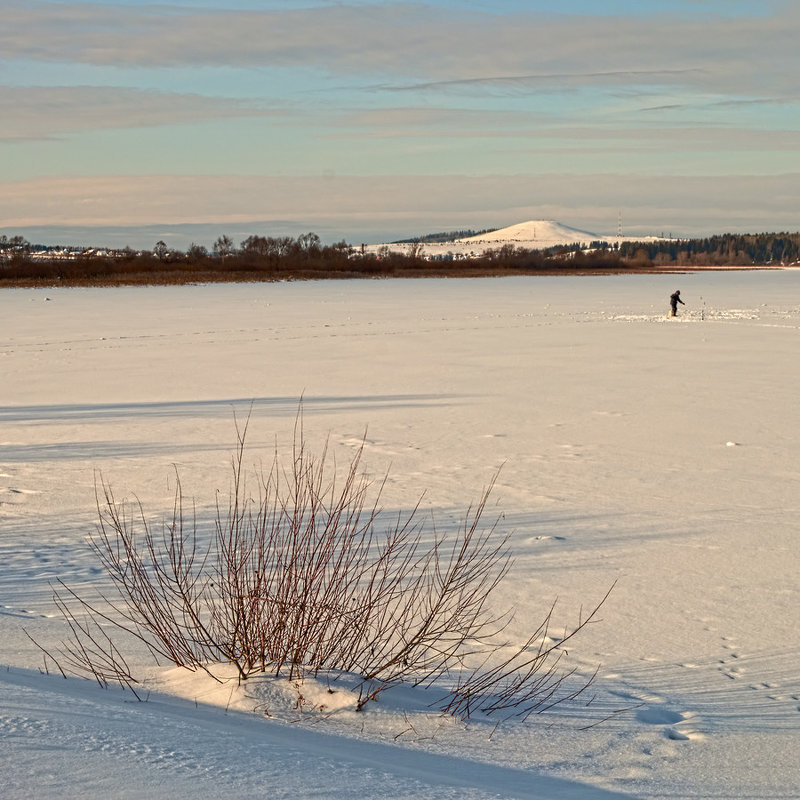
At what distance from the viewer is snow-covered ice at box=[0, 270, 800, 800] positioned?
11.9 feet

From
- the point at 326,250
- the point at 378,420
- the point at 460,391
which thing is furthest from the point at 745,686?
the point at 326,250

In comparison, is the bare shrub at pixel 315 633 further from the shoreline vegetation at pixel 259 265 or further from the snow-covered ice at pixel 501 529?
the shoreline vegetation at pixel 259 265

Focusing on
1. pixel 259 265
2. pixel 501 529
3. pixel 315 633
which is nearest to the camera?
pixel 315 633

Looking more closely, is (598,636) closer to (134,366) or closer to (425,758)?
(425,758)

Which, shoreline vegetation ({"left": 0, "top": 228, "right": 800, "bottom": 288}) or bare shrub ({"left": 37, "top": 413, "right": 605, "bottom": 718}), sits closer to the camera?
bare shrub ({"left": 37, "top": 413, "right": 605, "bottom": 718})

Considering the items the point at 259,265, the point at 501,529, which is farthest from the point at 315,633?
the point at 259,265

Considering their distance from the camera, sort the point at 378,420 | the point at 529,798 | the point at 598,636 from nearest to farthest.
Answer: the point at 529,798 < the point at 598,636 < the point at 378,420

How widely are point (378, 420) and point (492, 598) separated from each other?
6.66 metres

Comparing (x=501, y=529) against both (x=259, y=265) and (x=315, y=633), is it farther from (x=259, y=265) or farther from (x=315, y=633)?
(x=259, y=265)

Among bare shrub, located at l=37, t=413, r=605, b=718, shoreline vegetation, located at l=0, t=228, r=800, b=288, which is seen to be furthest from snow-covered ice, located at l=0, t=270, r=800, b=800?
shoreline vegetation, located at l=0, t=228, r=800, b=288

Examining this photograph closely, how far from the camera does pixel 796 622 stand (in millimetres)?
5895

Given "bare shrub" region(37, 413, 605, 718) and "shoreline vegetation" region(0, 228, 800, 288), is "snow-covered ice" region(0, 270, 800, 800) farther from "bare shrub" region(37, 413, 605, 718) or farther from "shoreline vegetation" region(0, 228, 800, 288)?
"shoreline vegetation" region(0, 228, 800, 288)

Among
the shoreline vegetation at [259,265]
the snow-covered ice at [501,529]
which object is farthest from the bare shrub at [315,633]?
the shoreline vegetation at [259,265]

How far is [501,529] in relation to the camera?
777 cm
